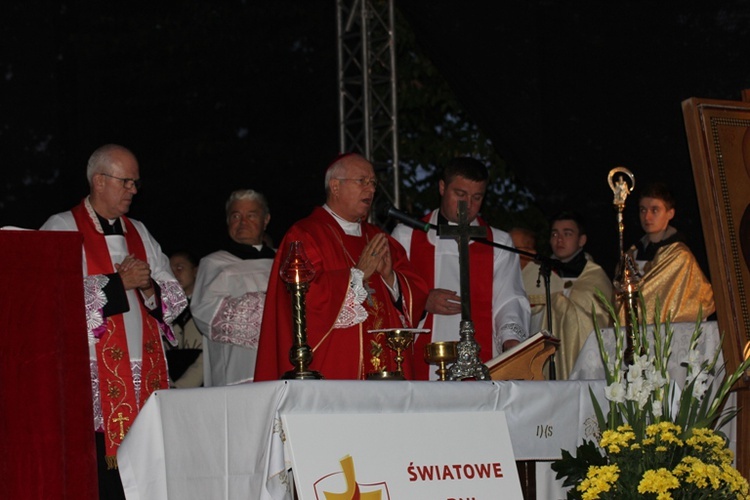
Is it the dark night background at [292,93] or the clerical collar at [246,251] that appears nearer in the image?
the clerical collar at [246,251]

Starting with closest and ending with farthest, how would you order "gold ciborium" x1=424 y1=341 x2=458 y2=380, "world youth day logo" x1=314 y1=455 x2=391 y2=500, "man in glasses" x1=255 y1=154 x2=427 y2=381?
"world youth day logo" x1=314 y1=455 x2=391 y2=500 → "gold ciborium" x1=424 y1=341 x2=458 y2=380 → "man in glasses" x1=255 y1=154 x2=427 y2=381

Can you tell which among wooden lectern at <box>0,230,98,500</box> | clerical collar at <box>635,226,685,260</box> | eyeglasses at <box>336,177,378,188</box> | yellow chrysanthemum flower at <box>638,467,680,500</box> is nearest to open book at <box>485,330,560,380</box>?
yellow chrysanthemum flower at <box>638,467,680,500</box>

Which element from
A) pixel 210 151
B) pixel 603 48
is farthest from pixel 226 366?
pixel 210 151

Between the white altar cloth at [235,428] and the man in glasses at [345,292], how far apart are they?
764 mm

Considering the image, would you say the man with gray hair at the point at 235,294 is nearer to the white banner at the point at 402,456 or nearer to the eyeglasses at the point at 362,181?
the eyeglasses at the point at 362,181

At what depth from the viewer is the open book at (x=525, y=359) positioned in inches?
200

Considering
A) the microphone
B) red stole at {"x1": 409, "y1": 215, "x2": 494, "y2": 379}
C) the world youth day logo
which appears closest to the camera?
the world youth day logo

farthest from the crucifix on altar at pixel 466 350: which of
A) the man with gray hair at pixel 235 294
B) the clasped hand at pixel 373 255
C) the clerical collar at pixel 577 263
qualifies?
the clerical collar at pixel 577 263

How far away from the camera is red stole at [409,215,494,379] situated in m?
6.55

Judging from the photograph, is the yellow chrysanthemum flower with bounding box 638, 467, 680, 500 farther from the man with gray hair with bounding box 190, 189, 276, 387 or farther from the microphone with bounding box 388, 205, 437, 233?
the man with gray hair with bounding box 190, 189, 276, 387

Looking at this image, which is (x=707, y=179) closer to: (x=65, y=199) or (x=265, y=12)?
(x=65, y=199)

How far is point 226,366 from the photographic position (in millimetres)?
7633

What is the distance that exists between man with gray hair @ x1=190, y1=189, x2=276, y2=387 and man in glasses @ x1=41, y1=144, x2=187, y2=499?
4.80 feet

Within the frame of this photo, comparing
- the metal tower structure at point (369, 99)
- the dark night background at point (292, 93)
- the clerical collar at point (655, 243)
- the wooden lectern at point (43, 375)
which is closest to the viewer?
the wooden lectern at point (43, 375)
